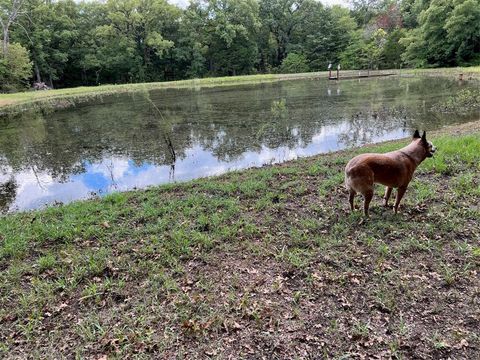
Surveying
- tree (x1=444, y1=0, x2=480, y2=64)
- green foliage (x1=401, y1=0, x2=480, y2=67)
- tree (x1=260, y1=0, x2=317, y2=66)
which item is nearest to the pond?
tree (x1=444, y1=0, x2=480, y2=64)

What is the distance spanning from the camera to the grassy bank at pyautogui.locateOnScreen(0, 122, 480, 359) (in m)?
3.54

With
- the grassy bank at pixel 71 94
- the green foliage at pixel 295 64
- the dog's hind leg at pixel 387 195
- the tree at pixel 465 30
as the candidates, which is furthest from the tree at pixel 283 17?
the dog's hind leg at pixel 387 195

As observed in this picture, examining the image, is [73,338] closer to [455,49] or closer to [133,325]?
[133,325]

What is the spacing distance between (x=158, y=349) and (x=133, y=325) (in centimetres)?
49

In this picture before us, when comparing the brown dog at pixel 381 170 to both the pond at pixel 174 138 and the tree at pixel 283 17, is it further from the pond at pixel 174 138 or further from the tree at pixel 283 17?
the tree at pixel 283 17

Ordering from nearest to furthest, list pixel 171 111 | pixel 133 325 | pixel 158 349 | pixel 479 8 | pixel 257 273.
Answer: pixel 158 349, pixel 133 325, pixel 257 273, pixel 171 111, pixel 479 8

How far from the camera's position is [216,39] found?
60.5 metres

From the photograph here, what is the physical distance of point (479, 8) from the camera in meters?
40.5

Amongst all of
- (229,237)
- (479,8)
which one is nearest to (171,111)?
(229,237)

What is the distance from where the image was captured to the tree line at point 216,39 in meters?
47.2

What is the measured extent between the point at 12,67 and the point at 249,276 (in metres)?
44.9

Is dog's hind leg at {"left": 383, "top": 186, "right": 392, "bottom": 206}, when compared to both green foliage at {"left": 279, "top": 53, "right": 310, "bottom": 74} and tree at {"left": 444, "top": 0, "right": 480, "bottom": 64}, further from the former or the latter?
green foliage at {"left": 279, "top": 53, "right": 310, "bottom": 74}

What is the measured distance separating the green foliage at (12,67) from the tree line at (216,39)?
2.69 metres

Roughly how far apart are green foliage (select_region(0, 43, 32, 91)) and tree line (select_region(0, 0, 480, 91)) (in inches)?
106
